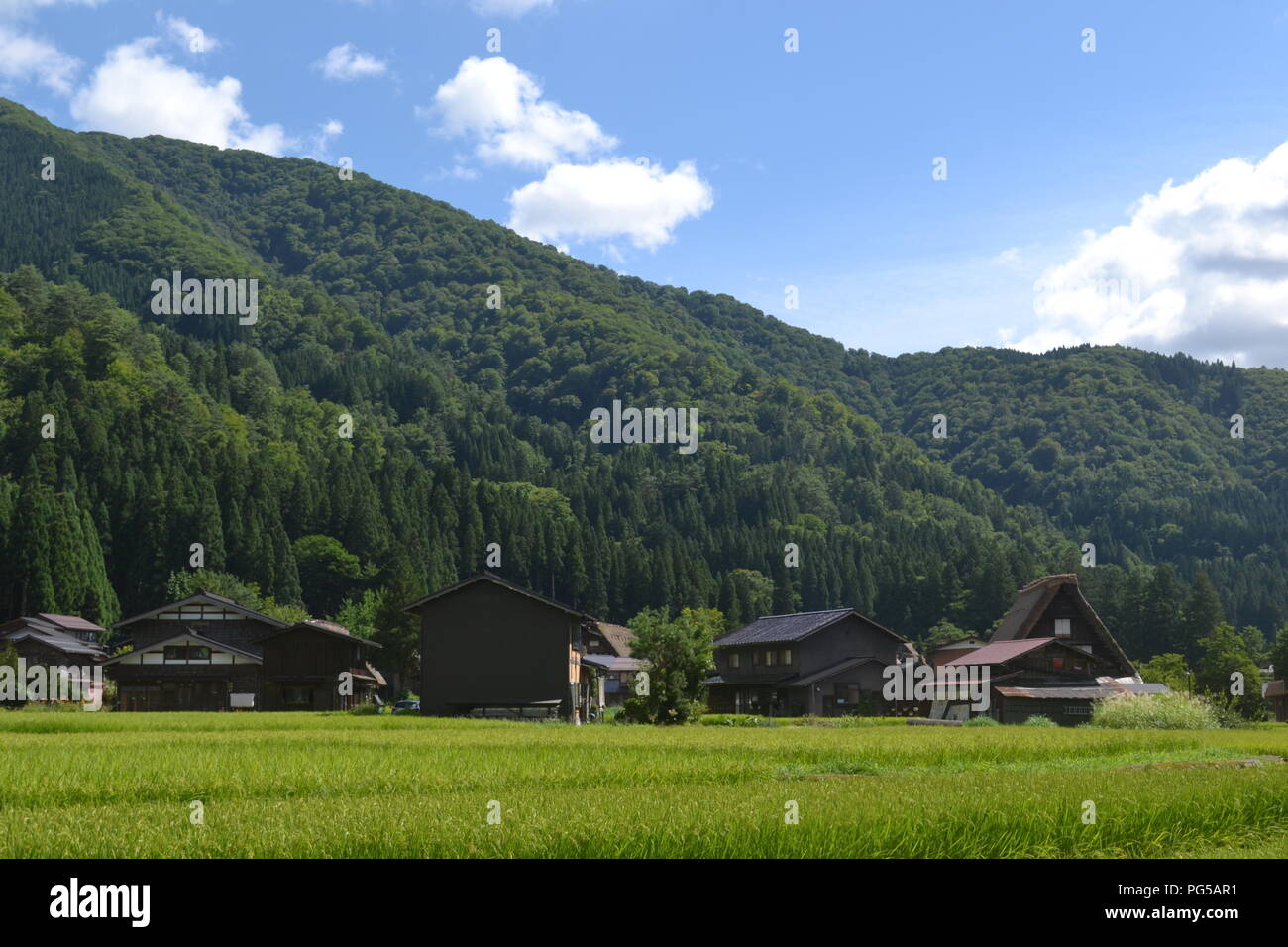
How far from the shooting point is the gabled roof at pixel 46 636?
72.6 meters

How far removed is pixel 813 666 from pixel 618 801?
61878mm

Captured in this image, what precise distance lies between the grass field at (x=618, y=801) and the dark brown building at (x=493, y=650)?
29309 millimetres

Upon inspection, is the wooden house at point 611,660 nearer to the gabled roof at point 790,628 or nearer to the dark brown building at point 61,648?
the gabled roof at point 790,628

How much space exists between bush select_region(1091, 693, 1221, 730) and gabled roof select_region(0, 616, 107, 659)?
57.8 metres

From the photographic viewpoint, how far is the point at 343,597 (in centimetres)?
11644

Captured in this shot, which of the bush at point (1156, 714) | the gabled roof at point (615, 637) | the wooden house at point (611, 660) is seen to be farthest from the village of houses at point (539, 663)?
the gabled roof at point (615, 637)

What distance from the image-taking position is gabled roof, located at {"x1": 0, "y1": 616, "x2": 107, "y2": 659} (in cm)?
7256

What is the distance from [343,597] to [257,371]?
58624 mm

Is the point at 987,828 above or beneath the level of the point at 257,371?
beneath


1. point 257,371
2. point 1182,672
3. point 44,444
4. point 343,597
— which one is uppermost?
point 257,371
